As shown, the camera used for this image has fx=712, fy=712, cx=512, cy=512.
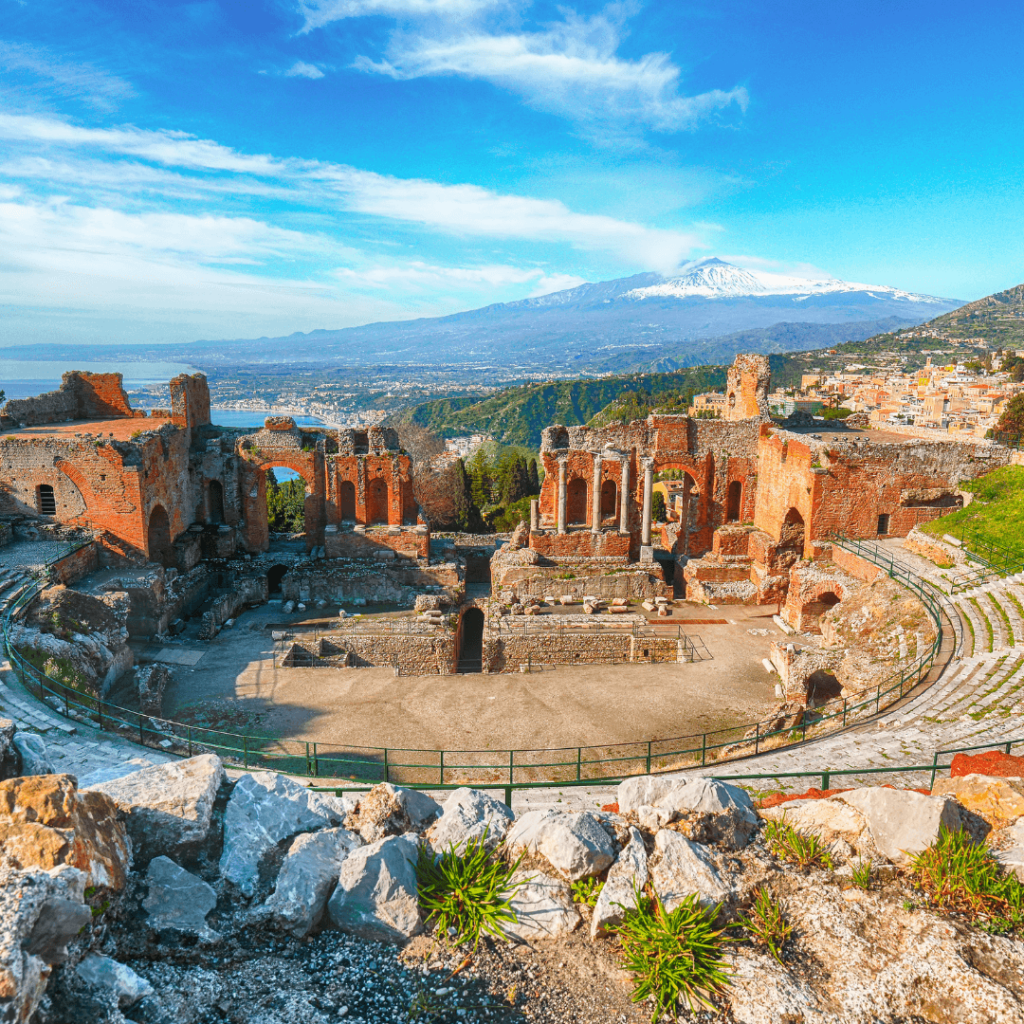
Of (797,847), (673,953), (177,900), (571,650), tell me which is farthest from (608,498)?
(177,900)

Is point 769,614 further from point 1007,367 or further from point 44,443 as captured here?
point 1007,367

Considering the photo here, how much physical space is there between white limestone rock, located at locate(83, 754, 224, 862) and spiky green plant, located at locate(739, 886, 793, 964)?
4.68m

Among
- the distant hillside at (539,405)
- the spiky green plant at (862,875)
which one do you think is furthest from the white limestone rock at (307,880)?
the distant hillside at (539,405)

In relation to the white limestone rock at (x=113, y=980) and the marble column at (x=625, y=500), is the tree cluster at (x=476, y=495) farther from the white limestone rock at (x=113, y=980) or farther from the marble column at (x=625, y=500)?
the white limestone rock at (x=113, y=980)

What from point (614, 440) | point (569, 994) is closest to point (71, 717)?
point (569, 994)

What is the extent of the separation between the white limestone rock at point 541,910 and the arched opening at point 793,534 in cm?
2164

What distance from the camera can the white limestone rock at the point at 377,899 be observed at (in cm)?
564

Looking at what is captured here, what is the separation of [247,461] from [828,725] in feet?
71.0

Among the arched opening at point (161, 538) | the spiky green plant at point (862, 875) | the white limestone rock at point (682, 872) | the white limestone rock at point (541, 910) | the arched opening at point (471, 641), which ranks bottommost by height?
the arched opening at point (471, 641)

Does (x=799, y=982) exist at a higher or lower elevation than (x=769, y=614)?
higher

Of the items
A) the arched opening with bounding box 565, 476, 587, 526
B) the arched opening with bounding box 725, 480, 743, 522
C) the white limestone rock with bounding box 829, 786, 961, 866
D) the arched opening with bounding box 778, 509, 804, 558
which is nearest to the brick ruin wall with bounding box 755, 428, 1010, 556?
the arched opening with bounding box 778, 509, 804, 558

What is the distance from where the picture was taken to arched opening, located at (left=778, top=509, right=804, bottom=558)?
83.1 ft

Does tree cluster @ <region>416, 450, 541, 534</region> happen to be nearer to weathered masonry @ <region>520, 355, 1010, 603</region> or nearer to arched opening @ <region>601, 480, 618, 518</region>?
arched opening @ <region>601, 480, 618, 518</region>

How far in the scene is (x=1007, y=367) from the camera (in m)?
94.0
